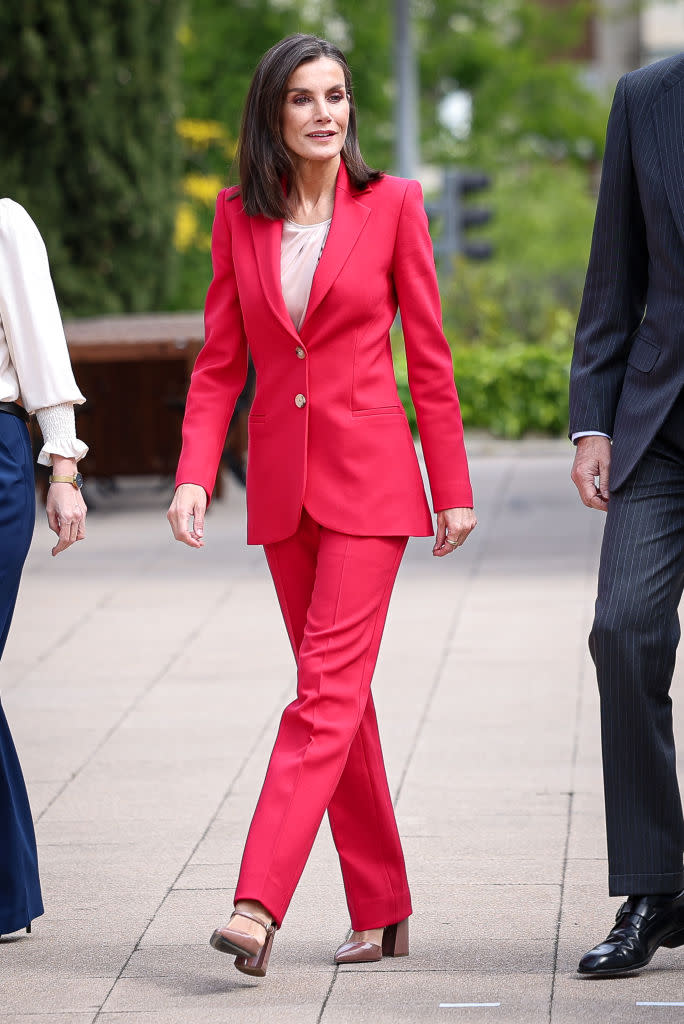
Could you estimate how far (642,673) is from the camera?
385 centimetres

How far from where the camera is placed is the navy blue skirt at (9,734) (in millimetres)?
4129

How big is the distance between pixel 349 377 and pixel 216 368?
13.2 inches

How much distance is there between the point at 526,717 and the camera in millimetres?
6582

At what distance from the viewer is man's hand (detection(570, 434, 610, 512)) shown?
4.08 metres

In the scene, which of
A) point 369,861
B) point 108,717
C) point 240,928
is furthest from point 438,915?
point 108,717

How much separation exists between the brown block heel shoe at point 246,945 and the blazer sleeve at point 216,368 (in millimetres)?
953

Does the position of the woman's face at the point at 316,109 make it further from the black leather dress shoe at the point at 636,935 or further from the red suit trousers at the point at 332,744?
the black leather dress shoe at the point at 636,935

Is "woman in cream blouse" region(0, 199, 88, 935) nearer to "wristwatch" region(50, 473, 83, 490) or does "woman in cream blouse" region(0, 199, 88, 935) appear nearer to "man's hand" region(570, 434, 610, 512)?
"wristwatch" region(50, 473, 83, 490)

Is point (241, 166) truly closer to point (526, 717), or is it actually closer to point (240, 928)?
point (240, 928)

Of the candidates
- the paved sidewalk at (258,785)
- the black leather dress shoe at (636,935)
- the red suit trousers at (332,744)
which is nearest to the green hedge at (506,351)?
the paved sidewalk at (258,785)

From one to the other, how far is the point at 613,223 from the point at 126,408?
9.87 metres

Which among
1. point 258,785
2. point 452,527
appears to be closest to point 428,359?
point 452,527

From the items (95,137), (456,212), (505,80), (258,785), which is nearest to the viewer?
(258,785)

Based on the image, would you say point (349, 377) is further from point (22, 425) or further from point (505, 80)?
point (505, 80)
